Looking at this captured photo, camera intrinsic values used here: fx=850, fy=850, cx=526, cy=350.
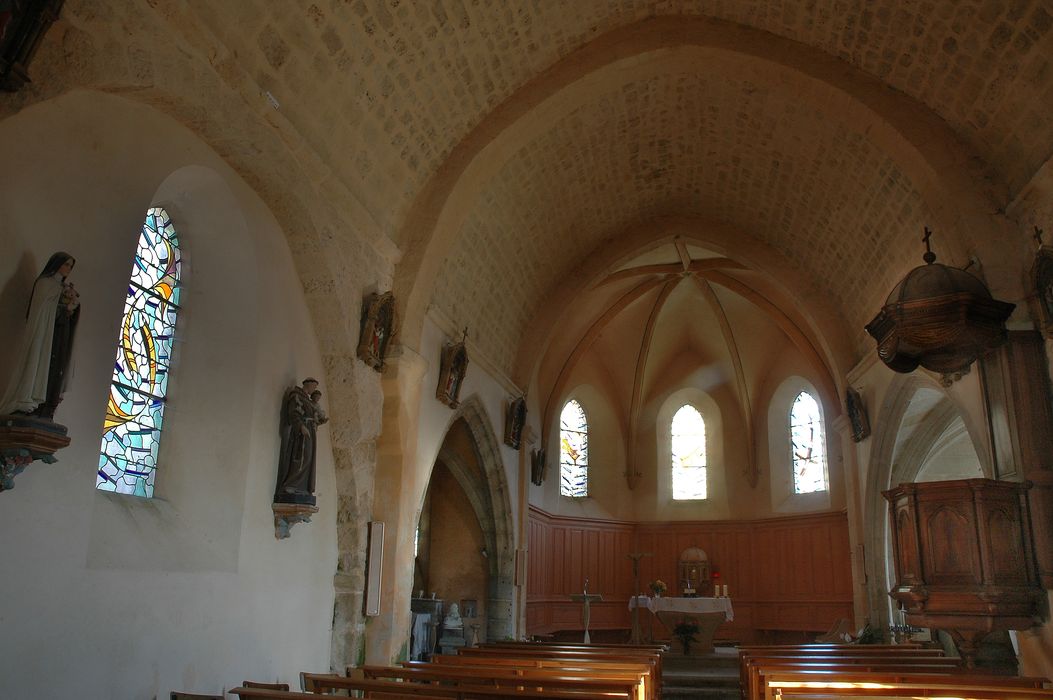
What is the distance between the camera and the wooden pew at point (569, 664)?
22.4ft

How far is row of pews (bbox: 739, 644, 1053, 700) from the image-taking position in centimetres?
526

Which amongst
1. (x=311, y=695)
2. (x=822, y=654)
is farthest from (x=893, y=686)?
(x=311, y=695)

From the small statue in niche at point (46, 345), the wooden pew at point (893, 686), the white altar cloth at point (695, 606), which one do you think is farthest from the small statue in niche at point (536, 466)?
the small statue in niche at point (46, 345)

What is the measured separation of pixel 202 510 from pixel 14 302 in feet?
8.60

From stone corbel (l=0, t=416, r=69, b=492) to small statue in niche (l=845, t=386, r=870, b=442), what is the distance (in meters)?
11.5

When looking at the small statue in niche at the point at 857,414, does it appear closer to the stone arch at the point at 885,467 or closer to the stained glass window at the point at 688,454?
the stone arch at the point at 885,467

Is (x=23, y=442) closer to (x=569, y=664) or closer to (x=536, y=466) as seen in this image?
(x=569, y=664)

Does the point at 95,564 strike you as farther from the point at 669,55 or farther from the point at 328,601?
the point at 669,55

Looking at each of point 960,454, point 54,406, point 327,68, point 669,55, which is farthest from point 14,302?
point 960,454

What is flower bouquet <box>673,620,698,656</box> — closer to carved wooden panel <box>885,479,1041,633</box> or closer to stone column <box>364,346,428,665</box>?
stone column <box>364,346,428,665</box>

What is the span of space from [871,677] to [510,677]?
2677mm

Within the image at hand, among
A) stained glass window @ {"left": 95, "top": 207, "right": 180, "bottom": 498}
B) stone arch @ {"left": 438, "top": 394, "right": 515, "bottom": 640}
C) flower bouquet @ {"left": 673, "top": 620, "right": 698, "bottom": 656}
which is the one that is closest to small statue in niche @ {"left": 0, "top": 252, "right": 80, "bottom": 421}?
stained glass window @ {"left": 95, "top": 207, "right": 180, "bottom": 498}

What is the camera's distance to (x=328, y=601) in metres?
8.80

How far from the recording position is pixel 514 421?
577 inches
